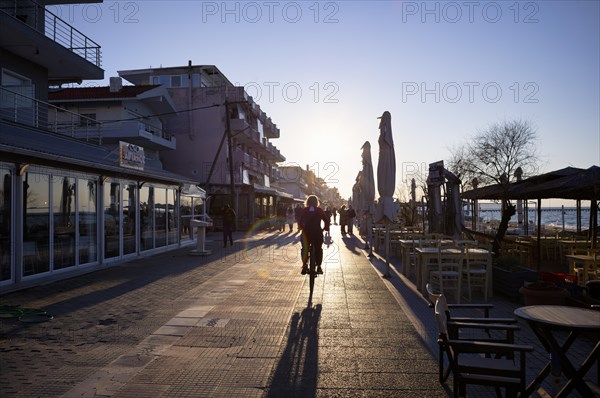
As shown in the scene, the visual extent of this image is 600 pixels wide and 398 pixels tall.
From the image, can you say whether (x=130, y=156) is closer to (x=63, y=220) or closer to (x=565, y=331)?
(x=63, y=220)

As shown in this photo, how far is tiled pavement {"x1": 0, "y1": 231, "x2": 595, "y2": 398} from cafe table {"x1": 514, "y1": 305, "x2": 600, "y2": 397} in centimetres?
102

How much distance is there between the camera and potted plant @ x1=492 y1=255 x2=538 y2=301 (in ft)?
27.3

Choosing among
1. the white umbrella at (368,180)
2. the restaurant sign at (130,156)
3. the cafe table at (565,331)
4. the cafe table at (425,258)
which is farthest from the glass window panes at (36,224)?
the white umbrella at (368,180)

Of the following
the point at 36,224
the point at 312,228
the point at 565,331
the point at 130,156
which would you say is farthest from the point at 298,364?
the point at 130,156

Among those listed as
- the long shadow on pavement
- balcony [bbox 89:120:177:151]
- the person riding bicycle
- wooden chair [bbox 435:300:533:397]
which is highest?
balcony [bbox 89:120:177:151]

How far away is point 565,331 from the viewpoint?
3.38m

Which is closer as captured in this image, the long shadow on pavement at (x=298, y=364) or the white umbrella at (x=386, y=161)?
the long shadow on pavement at (x=298, y=364)

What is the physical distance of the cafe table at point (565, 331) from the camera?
3.39 m

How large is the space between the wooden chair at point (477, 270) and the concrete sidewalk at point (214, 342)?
1.32 m

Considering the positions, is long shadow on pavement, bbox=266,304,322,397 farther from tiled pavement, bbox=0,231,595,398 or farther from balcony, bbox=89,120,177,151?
balcony, bbox=89,120,177,151

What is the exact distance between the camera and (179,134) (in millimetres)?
40938

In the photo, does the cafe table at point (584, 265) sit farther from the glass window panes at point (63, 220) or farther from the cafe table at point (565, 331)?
the glass window panes at point (63, 220)

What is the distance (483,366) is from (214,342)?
330 cm

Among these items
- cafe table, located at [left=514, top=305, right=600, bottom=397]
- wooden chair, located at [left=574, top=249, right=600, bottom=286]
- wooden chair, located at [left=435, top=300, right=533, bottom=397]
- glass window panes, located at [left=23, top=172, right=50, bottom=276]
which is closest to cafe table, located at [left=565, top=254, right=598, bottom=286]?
wooden chair, located at [left=574, top=249, right=600, bottom=286]
